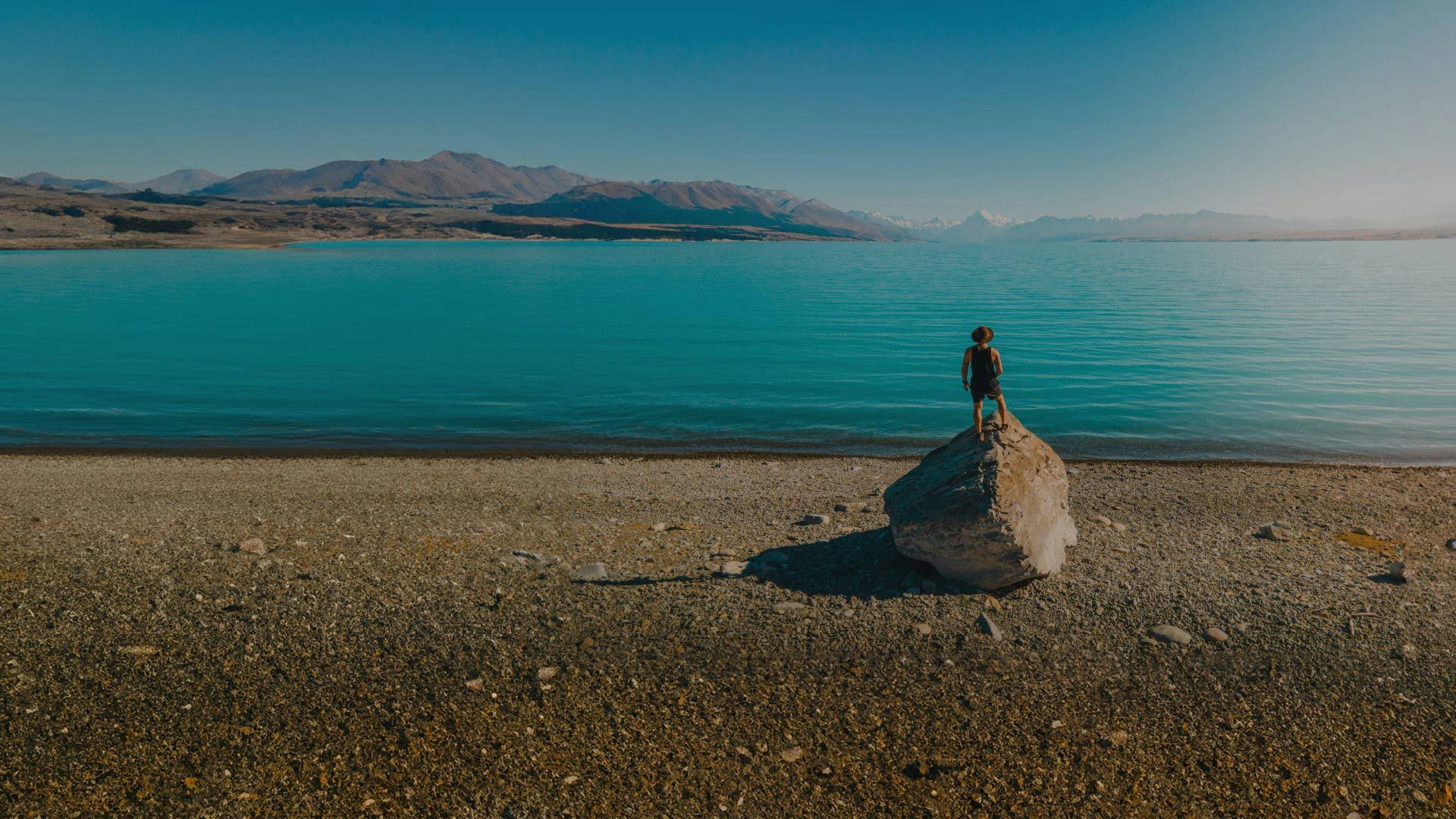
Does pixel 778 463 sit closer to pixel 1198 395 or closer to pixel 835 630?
pixel 835 630

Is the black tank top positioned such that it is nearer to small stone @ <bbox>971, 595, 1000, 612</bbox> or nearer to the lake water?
small stone @ <bbox>971, 595, 1000, 612</bbox>

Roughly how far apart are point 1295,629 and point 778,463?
1396 cm

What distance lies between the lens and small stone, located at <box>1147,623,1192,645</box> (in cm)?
1084

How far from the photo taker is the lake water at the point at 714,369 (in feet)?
90.7

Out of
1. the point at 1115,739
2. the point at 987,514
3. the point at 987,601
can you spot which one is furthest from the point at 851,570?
the point at 1115,739

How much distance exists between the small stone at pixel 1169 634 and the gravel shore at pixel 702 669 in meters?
0.10

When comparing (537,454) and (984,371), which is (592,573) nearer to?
(984,371)

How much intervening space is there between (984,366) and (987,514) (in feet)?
9.29

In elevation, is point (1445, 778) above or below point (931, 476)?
below

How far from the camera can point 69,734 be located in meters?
8.48

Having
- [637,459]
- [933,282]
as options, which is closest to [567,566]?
[637,459]

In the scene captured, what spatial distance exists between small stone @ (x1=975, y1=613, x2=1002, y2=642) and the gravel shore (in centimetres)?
7

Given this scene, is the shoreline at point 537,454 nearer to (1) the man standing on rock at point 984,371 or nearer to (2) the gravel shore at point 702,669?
(2) the gravel shore at point 702,669

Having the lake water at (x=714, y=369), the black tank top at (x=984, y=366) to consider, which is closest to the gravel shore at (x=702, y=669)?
the black tank top at (x=984, y=366)
